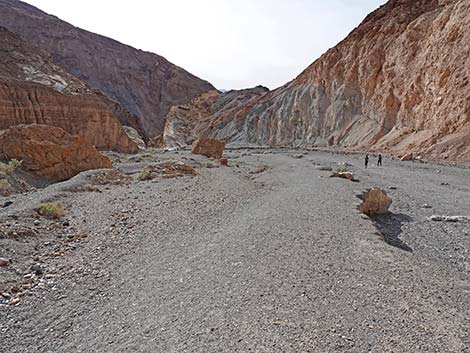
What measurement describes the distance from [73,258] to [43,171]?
11.5 m

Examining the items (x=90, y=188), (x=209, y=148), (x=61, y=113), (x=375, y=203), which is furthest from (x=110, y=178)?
(x=209, y=148)

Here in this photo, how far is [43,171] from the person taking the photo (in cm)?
1681

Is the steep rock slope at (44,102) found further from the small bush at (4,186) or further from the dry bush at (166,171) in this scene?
the small bush at (4,186)

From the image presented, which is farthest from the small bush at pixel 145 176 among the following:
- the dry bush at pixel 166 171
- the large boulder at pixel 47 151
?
the large boulder at pixel 47 151

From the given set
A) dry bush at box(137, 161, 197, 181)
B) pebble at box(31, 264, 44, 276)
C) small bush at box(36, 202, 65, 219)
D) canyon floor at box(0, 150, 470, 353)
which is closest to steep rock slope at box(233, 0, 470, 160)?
dry bush at box(137, 161, 197, 181)

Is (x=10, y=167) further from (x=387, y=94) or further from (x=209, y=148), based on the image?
(x=387, y=94)

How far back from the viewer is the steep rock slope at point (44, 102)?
2756 cm

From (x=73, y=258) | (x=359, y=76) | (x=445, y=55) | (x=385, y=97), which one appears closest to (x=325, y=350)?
(x=73, y=258)

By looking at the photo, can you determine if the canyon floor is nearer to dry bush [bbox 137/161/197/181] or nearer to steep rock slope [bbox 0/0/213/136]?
dry bush [bbox 137/161/197/181]

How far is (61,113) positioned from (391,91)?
3256 centimetres

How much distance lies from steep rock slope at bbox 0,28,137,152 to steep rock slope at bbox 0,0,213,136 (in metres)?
74.9

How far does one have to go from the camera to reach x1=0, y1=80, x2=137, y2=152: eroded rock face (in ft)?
88.8

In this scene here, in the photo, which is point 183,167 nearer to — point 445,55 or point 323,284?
point 323,284

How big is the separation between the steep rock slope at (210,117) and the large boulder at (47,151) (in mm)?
53473
